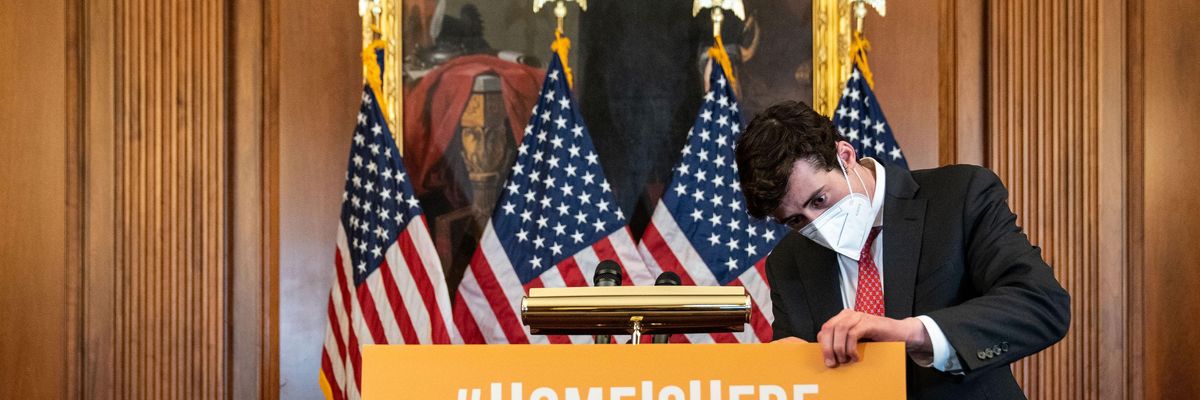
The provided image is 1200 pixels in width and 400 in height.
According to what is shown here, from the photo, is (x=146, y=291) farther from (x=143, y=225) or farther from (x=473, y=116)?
(x=473, y=116)

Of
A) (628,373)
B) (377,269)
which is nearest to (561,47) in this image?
(377,269)

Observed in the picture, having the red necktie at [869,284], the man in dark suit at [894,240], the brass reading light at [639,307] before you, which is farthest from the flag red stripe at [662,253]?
the brass reading light at [639,307]

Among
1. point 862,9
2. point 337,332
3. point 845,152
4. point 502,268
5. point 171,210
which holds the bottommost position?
point 337,332

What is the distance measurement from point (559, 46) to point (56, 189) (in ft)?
6.08

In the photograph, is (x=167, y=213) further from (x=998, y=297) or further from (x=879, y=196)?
(x=998, y=297)

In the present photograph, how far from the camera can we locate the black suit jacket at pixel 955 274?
2035mm

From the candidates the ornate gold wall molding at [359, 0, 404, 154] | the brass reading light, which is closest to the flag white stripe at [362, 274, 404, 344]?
the ornate gold wall molding at [359, 0, 404, 154]

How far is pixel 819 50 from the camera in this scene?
4441 mm

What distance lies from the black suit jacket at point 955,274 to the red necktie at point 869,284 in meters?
0.03

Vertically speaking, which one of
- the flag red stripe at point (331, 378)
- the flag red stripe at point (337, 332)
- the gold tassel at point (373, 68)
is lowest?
the flag red stripe at point (331, 378)

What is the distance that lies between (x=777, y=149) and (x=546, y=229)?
206cm

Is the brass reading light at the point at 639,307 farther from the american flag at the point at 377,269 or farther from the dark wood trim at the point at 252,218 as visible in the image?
the dark wood trim at the point at 252,218

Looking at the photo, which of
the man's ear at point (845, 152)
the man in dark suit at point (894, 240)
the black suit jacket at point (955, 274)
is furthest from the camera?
the man's ear at point (845, 152)

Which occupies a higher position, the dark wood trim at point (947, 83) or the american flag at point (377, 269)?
the dark wood trim at point (947, 83)
